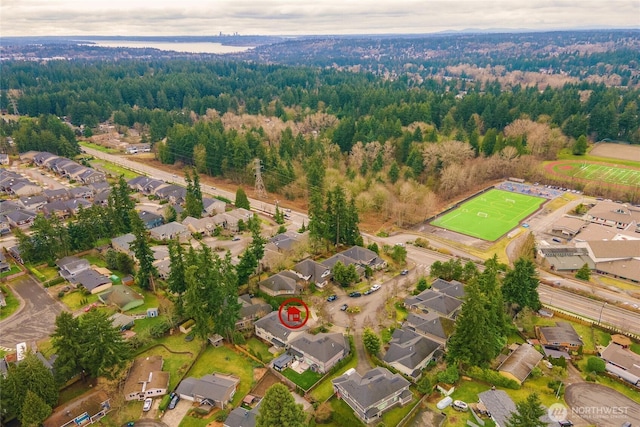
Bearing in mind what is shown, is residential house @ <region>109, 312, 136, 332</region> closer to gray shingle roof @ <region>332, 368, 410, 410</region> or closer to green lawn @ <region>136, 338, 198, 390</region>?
green lawn @ <region>136, 338, 198, 390</region>

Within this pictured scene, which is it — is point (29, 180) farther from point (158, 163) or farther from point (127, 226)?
point (127, 226)

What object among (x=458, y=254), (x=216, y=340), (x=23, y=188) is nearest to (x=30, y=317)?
(x=216, y=340)

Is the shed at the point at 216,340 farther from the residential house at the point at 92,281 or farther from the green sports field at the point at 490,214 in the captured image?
the green sports field at the point at 490,214

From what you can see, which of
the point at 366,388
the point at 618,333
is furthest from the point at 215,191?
the point at 618,333

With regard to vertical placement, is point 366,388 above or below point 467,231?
above

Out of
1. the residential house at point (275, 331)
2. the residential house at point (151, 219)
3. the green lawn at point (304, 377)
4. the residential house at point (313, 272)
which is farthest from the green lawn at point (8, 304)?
the green lawn at point (304, 377)

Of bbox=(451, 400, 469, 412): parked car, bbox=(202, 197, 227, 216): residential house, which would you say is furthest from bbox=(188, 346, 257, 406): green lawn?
bbox=(202, 197, 227, 216): residential house

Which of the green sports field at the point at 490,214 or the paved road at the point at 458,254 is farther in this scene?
the green sports field at the point at 490,214
